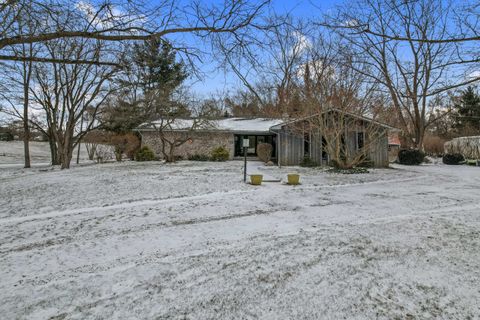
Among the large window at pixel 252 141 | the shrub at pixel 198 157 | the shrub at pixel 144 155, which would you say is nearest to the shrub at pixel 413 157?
the large window at pixel 252 141

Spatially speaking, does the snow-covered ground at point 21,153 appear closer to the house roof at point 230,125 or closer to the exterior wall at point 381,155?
the house roof at point 230,125

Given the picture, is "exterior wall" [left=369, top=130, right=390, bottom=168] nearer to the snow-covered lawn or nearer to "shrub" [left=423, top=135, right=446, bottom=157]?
the snow-covered lawn

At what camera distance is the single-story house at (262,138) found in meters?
16.1

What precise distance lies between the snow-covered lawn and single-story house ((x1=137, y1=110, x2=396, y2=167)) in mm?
9540

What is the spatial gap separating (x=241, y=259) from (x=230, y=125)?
19.2m

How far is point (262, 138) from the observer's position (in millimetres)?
22047

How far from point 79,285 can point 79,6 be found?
353 cm

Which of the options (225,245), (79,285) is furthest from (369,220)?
(79,285)

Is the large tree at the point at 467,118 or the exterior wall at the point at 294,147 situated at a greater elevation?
the large tree at the point at 467,118

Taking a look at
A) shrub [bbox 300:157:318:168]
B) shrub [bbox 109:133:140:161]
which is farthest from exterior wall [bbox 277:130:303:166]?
shrub [bbox 109:133:140:161]

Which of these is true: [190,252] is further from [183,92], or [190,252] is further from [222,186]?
[183,92]

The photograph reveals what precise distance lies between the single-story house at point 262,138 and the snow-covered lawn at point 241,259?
9540 mm

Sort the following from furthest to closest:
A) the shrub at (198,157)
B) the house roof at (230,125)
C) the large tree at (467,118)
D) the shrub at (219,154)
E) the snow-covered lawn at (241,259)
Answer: the large tree at (467,118)
the shrub at (198,157)
the shrub at (219,154)
the house roof at (230,125)
the snow-covered lawn at (241,259)

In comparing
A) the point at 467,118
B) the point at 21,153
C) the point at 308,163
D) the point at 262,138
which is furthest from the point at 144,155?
the point at 467,118
